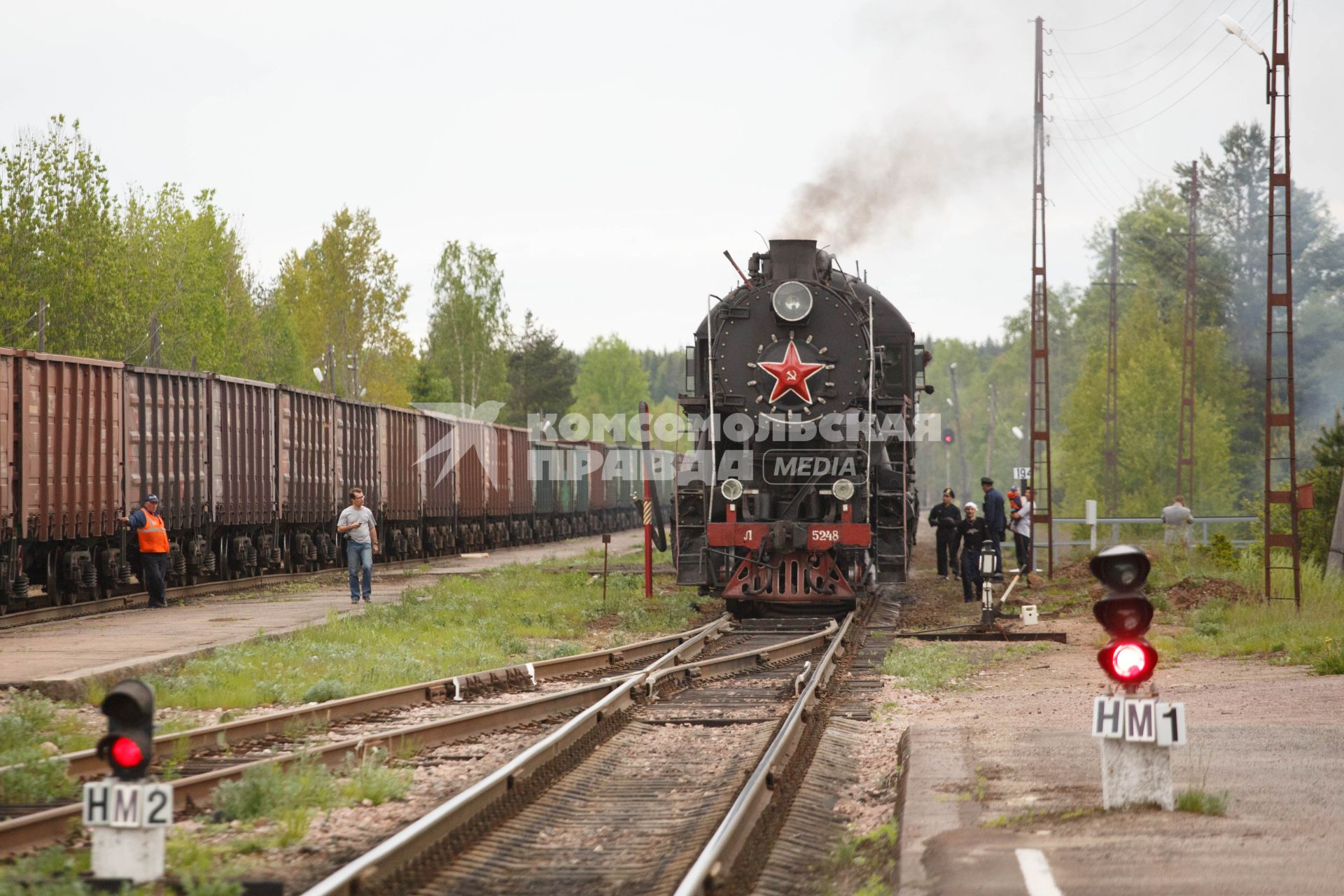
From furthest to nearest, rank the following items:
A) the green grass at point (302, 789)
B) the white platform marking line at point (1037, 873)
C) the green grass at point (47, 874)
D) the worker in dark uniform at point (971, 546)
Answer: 1. the worker in dark uniform at point (971, 546)
2. the green grass at point (302, 789)
3. the white platform marking line at point (1037, 873)
4. the green grass at point (47, 874)

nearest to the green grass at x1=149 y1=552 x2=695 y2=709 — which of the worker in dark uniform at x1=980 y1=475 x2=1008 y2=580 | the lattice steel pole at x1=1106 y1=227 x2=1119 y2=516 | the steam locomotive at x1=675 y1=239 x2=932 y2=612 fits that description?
the steam locomotive at x1=675 y1=239 x2=932 y2=612

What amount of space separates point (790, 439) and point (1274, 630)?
5.64 m

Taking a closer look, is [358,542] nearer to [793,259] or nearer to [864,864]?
[793,259]

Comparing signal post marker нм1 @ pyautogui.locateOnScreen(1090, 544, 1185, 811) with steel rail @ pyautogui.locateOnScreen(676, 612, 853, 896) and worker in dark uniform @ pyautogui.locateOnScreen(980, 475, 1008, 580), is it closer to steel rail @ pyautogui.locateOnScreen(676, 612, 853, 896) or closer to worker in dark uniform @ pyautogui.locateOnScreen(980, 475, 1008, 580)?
steel rail @ pyautogui.locateOnScreen(676, 612, 853, 896)

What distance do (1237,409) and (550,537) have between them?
25516 mm

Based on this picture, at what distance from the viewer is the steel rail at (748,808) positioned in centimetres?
557

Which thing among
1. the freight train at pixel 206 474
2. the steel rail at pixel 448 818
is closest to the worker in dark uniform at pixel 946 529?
the freight train at pixel 206 474

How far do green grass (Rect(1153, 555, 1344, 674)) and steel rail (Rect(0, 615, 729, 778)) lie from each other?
18.5 ft

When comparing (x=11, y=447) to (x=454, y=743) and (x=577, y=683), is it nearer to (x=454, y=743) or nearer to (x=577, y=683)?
(x=577, y=683)

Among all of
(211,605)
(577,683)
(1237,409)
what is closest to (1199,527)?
(1237,409)

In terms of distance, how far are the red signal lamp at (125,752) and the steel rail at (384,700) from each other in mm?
1315

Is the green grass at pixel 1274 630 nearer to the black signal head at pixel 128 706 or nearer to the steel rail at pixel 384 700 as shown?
the steel rail at pixel 384 700

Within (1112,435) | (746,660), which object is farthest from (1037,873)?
(1112,435)

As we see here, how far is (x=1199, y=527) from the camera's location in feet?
122
